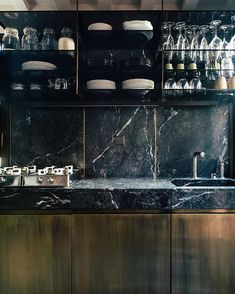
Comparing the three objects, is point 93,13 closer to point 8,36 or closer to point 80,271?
point 8,36

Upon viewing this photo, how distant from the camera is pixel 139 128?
7.83ft

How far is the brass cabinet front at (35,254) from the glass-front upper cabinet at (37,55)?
104 centimetres

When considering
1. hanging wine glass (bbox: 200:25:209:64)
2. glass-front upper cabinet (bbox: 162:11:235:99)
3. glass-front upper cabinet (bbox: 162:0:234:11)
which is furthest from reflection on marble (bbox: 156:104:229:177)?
glass-front upper cabinet (bbox: 162:0:234:11)

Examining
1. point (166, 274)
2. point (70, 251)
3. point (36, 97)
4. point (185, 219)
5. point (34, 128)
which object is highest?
point (36, 97)

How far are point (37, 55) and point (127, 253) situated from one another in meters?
1.67

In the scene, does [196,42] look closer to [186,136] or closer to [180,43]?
[180,43]

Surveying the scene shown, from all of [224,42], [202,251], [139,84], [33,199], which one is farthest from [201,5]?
[33,199]

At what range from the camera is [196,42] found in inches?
85.7

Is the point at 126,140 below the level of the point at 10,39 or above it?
below

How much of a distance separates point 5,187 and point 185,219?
1.23 meters

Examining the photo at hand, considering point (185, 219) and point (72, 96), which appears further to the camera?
point (72, 96)

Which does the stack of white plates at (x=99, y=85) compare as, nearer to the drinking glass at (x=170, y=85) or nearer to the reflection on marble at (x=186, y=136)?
the drinking glass at (x=170, y=85)

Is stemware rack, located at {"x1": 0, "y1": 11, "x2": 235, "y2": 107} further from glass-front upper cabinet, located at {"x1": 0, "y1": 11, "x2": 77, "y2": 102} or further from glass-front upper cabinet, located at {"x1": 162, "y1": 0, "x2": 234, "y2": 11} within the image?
glass-front upper cabinet, located at {"x1": 162, "y1": 0, "x2": 234, "y2": 11}

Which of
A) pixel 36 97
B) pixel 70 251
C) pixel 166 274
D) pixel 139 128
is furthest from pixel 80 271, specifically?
pixel 36 97
